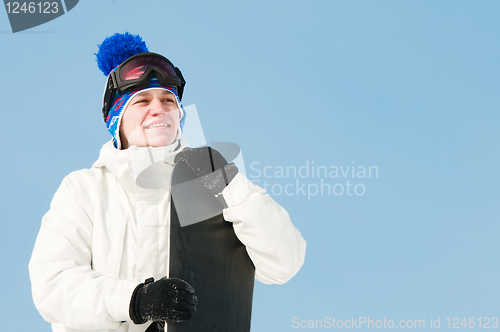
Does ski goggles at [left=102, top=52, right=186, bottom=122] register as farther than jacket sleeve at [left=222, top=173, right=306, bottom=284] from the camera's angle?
Yes

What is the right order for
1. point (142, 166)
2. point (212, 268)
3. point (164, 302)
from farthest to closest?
point (142, 166)
point (212, 268)
point (164, 302)

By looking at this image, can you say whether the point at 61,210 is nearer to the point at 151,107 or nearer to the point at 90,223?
the point at 90,223

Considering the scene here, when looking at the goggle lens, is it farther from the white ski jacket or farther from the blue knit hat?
the white ski jacket

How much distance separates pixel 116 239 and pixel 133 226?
0.33ft

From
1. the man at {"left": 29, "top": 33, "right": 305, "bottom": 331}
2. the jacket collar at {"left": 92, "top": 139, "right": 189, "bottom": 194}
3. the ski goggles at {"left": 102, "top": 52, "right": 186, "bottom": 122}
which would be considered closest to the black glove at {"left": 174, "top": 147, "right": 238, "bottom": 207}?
the man at {"left": 29, "top": 33, "right": 305, "bottom": 331}

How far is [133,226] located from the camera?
8.37ft

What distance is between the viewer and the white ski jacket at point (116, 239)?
7.39 feet

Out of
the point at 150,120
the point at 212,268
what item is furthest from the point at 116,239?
the point at 150,120

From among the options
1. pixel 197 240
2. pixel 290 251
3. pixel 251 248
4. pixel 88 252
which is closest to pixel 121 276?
pixel 88 252

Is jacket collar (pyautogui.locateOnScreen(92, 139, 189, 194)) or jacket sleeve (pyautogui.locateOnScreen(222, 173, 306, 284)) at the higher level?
jacket collar (pyautogui.locateOnScreen(92, 139, 189, 194))

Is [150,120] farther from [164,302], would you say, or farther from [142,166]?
[164,302]

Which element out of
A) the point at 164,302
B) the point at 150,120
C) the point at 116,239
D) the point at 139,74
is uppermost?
the point at 139,74

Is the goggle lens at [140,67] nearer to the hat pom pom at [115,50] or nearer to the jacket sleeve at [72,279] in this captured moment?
the hat pom pom at [115,50]

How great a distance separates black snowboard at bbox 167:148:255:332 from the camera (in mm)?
2359
